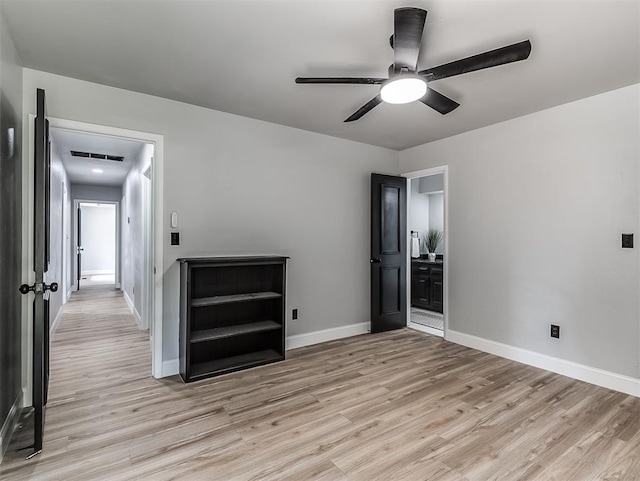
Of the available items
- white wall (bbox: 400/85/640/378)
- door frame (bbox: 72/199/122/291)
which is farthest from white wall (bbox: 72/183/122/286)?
white wall (bbox: 400/85/640/378)

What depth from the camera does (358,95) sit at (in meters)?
2.84

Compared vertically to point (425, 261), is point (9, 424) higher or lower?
lower

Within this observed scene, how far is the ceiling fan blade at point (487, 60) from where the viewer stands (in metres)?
1.64

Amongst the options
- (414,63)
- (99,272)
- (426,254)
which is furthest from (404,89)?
→ (99,272)

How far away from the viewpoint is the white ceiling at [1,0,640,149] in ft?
5.88

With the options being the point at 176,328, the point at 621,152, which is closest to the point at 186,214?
the point at 176,328

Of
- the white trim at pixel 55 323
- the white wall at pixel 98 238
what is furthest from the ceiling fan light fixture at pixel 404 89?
the white wall at pixel 98 238

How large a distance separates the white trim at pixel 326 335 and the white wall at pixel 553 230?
1.12 metres

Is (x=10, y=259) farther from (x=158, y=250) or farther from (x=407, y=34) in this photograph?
(x=407, y=34)

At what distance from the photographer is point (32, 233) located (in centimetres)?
246

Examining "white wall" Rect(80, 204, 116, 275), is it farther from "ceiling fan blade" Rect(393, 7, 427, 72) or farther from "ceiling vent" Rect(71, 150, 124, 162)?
"ceiling fan blade" Rect(393, 7, 427, 72)

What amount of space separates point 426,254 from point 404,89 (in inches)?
175

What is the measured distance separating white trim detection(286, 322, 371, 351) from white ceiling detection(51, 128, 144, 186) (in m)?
2.56

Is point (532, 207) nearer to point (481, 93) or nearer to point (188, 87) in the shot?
point (481, 93)
